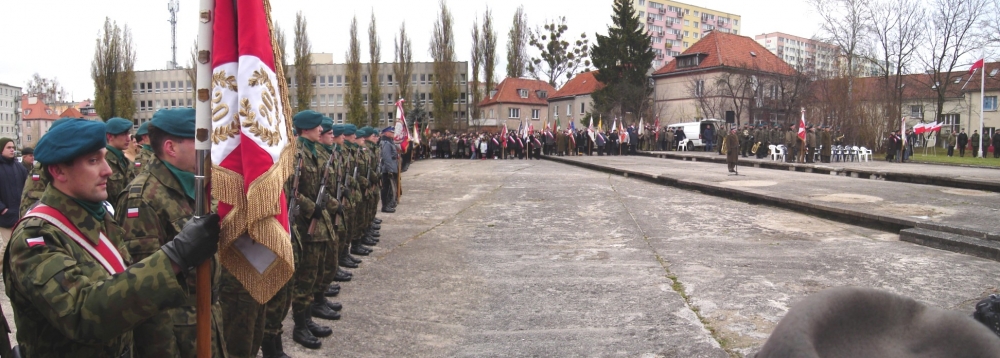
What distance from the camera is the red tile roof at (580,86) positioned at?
69188 mm

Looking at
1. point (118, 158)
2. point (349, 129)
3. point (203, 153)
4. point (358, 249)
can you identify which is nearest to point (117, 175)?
point (118, 158)

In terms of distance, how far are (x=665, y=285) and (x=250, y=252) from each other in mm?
4993

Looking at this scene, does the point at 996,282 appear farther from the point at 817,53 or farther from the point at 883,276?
the point at 817,53

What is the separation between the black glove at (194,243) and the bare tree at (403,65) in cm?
6695

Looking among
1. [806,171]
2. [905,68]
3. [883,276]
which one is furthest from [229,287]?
[905,68]

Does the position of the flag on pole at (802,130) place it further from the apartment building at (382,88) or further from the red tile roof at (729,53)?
the apartment building at (382,88)

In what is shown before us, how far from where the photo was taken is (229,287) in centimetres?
399

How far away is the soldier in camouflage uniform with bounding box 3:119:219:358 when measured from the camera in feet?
7.23

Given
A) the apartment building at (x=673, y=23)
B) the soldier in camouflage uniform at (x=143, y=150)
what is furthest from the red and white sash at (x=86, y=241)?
the apartment building at (x=673, y=23)

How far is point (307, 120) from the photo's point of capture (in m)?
6.39

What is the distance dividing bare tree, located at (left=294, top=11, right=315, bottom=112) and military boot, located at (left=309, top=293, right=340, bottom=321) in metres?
65.4

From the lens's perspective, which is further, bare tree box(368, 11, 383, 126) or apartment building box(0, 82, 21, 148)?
apartment building box(0, 82, 21, 148)

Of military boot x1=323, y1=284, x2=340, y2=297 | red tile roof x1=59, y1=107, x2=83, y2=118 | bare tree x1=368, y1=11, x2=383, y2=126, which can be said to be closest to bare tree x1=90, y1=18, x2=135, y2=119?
bare tree x1=368, y1=11, x2=383, y2=126

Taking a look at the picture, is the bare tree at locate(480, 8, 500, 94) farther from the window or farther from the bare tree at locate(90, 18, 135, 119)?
the window
